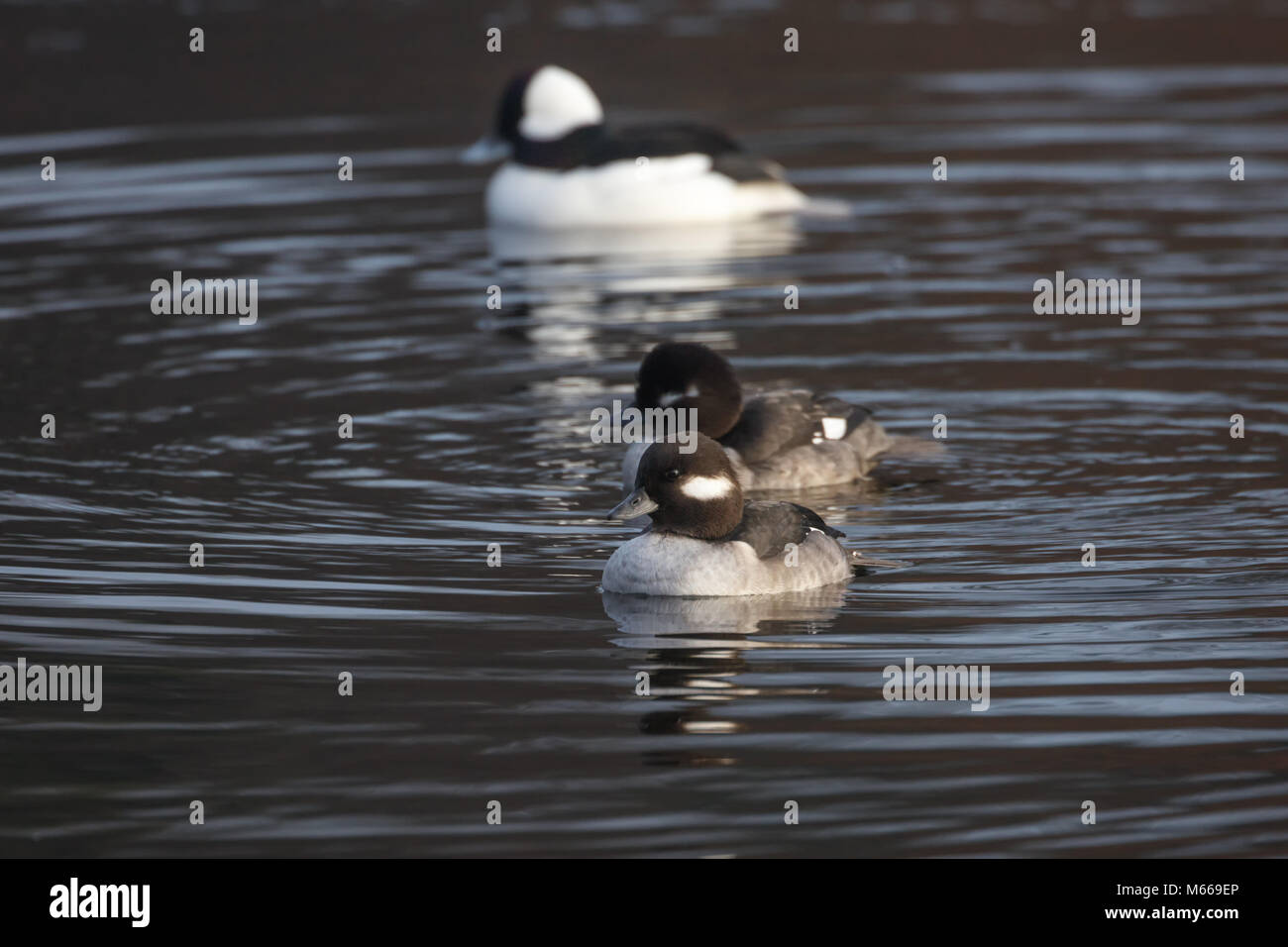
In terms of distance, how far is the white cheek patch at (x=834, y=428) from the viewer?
1170 centimetres

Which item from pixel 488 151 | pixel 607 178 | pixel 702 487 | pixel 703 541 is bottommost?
pixel 703 541

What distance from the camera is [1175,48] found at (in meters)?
27.3

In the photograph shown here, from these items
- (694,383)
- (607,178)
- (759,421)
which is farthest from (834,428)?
(607,178)

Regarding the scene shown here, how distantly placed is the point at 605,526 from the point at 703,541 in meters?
1.29

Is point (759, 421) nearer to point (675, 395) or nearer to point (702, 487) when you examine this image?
point (675, 395)

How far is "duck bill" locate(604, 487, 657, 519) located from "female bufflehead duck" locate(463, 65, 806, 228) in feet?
32.5

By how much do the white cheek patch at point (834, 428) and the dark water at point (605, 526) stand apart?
303 mm

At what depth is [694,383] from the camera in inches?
449

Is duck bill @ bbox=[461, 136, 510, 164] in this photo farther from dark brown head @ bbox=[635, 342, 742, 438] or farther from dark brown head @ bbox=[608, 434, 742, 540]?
dark brown head @ bbox=[608, 434, 742, 540]

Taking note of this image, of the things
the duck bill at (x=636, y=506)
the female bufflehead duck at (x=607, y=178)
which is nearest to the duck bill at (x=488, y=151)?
the female bufflehead duck at (x=607, y=178)

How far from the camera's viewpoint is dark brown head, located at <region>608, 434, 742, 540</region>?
380 inches

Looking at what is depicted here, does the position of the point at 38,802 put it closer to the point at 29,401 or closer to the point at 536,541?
the point at 536,541

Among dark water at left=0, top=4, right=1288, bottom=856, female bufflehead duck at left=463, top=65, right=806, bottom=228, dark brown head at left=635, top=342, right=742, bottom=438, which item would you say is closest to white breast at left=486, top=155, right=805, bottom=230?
female bufflehead duck at left=463, top=65, right=806, bottom=228

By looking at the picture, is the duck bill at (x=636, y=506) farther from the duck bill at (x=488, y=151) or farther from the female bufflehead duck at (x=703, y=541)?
the duck bill at (x=488, y=151)
